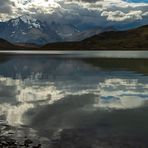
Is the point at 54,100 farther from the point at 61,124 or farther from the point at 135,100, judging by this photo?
the point at 61,124

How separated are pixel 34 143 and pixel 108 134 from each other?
4824mm

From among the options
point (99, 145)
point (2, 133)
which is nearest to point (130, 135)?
point (99, 145)

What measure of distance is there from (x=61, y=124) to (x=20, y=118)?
3.65 meters

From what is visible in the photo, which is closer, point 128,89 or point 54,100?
point 54,100

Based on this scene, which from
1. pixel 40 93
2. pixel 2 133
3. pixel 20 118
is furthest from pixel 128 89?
pixel 2 133

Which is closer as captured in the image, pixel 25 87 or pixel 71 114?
pixel 71 114

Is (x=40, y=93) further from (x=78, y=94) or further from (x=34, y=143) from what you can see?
(x=34, y=143)

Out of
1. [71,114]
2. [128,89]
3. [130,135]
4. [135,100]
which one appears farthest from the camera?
[128,89]

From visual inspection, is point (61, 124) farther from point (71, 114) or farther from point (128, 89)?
point (128, 89)

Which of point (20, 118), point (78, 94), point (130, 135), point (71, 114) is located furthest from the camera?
point (78, 94)

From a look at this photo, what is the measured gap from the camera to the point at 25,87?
47.2m

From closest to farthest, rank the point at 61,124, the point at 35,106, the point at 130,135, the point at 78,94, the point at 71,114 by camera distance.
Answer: the point at 130,135, the point at 61,124, the point at 71,114, the point at 35,106, the point at 78,94

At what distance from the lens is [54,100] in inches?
1431

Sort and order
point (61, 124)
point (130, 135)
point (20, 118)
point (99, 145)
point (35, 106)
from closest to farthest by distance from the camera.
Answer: point (99, 145) → point (130, 135) → point (61, 124) → point (20, 118) → point (35, 106)
